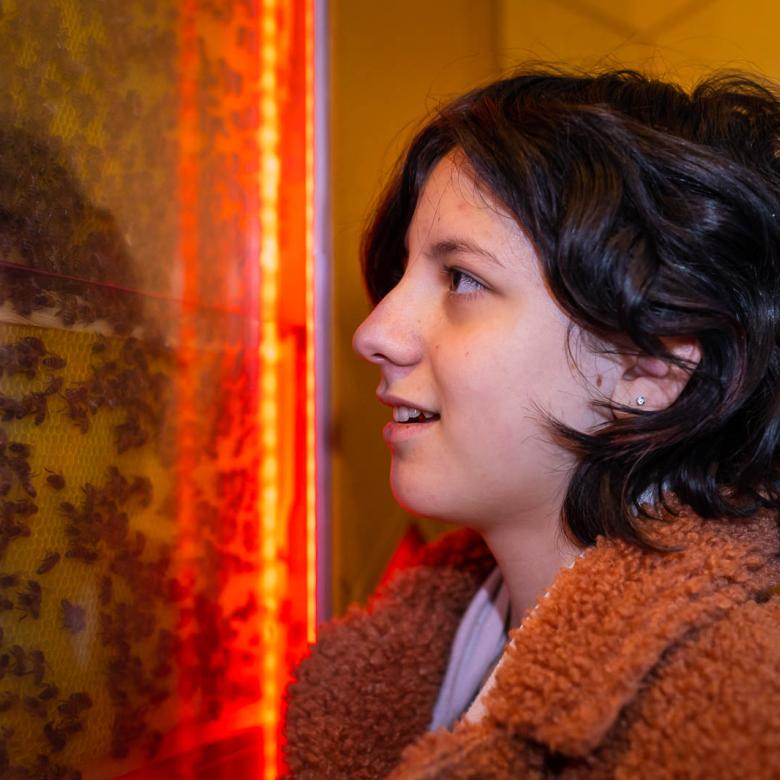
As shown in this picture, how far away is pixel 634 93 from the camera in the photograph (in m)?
0.87

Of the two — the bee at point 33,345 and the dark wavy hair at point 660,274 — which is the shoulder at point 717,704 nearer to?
the dark wavy hair at point 660,274

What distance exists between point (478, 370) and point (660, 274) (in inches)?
7.7

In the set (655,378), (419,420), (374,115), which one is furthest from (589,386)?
(374,115)

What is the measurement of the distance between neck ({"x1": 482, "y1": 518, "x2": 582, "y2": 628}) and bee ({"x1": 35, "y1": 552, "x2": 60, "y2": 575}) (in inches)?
17.4

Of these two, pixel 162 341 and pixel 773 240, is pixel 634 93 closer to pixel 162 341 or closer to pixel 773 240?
pixel 773 240

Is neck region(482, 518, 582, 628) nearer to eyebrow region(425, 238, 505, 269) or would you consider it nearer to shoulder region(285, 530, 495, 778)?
shoulder region(285, 530, 495, 778)

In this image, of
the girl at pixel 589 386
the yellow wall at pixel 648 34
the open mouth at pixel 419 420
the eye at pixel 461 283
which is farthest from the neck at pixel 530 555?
the yellow wall at pixel 648 34

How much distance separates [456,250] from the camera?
0.82 meters

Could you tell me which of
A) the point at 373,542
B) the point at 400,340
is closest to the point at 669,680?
the point at 400,340

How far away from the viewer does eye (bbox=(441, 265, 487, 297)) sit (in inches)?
32.3

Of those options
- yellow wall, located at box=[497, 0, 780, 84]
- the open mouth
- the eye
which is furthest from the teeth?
yellow wall, located at box=[497, 0, 780, 84]

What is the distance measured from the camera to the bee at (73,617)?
799 mm

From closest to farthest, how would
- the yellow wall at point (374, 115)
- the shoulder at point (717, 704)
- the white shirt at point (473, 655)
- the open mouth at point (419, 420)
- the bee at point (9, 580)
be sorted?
1. the shoulder at point (717, 704)
2. the bee at point (9, 580)
3. the open mouth at point (419, 420)
4. the white shirt at point (473, 655)
5. the yellow wall at point (374, 115)

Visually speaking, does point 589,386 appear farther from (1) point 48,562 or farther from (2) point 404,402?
(1) point 48,562
